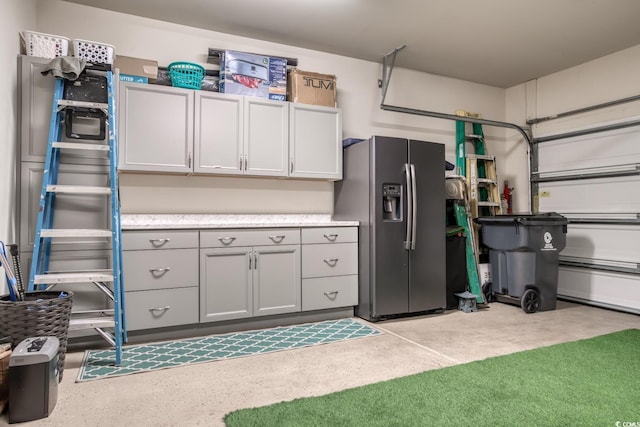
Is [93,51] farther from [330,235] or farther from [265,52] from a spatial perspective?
Result: [330,235]

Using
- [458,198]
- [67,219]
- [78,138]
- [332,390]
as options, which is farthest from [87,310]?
[458,198]

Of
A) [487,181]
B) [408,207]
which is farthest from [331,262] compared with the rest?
[487,181]

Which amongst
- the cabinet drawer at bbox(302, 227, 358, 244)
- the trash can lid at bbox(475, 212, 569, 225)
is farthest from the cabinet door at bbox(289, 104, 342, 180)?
the trash can lid at bbox(475, 212, 569, 225)

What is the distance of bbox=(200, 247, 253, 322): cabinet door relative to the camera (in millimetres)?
3152

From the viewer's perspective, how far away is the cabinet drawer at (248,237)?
317cm

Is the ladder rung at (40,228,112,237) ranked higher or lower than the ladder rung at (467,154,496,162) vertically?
lower

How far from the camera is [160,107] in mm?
3229

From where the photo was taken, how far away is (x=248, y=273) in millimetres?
3312

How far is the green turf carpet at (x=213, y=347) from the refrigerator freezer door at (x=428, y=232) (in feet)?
2.59

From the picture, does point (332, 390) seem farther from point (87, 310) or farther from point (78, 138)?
point (78, 138)

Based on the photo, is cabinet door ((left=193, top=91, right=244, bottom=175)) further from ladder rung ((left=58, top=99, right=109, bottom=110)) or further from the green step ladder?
the green step ladder

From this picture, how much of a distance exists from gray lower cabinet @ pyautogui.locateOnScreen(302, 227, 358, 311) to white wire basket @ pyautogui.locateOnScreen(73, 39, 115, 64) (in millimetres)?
2136

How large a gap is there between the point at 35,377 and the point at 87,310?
102cm

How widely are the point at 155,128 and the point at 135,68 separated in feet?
1.79
